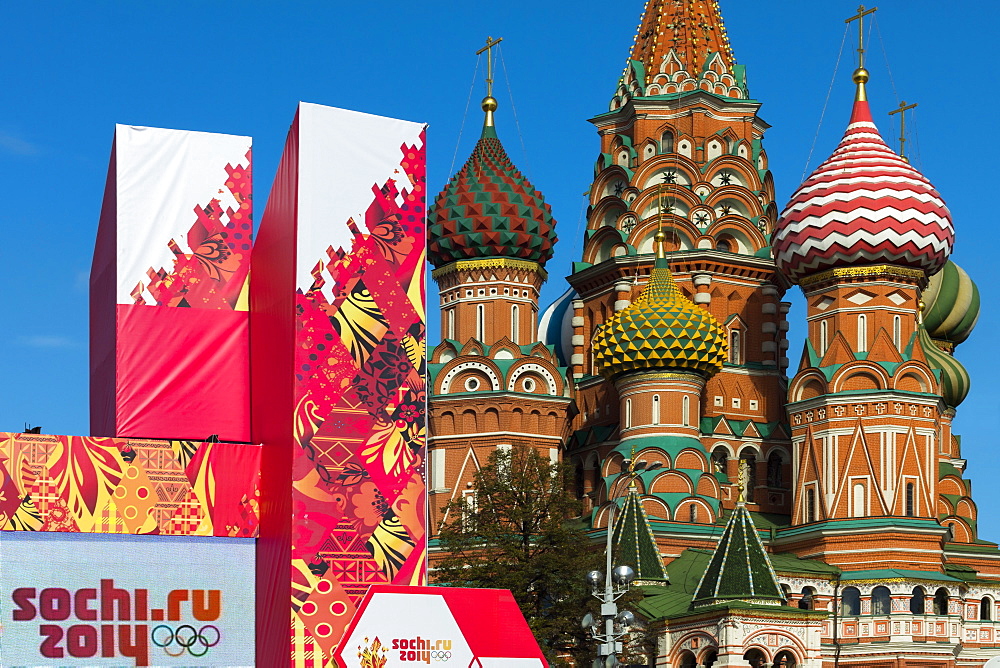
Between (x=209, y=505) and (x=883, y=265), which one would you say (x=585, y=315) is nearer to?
(x=883, y=265)

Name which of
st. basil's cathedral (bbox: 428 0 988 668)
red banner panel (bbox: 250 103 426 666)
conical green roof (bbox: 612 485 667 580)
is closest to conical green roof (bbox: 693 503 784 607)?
st. basil's cathedral (bbox: 428 0 988 668)

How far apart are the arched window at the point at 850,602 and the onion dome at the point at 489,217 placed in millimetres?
9930

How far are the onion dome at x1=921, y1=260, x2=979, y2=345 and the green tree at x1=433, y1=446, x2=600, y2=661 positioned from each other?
17094 millimetres

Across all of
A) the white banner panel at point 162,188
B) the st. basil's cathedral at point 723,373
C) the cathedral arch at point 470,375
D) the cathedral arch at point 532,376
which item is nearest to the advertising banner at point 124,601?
the white banner panel at point 162,188

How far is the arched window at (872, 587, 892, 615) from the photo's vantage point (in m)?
39.1

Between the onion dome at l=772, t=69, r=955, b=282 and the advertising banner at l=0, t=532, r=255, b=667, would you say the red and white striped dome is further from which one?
the advertising banner at l=0, t=532, r=255, b=667

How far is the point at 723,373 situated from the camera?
144 feet

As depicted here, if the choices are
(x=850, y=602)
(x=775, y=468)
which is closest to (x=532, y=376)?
(x=775, y=468)

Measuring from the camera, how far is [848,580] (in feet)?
129

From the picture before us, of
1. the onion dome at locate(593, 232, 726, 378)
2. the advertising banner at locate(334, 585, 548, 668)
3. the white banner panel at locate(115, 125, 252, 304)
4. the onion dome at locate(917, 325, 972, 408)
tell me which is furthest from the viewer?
the onion dome at locate(917, 325, 972, 408)

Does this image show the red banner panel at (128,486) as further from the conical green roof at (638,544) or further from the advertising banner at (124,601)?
the conical green roof at (638,544)

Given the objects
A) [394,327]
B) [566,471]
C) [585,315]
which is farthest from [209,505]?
[585,315]

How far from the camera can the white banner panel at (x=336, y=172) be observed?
73.3ft

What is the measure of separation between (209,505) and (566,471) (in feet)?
42.6
